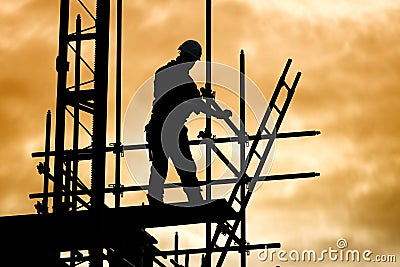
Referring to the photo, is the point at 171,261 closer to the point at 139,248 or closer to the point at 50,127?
the point at 139,248

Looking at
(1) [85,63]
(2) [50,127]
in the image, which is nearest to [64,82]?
(1) [85,63]

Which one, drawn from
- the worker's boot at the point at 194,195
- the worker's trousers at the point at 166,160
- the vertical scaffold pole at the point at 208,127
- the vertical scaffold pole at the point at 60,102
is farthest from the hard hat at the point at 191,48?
the vertical scaffold pole at the point at 60,102

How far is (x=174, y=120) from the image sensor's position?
643 inches

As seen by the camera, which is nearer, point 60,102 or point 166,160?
point 166,160

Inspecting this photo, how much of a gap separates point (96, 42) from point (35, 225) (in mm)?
2723

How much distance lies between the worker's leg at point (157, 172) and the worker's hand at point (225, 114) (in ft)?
3.29

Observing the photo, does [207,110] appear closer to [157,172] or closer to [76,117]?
[157,172]

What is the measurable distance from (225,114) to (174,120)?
0.98 m

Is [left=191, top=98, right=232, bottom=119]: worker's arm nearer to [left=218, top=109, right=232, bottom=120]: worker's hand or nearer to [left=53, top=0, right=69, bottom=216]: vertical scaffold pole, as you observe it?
[left=218, top=109, right=232, bottom=120]: worker's hand

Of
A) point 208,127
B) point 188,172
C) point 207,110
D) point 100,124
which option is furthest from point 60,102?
point 188,172

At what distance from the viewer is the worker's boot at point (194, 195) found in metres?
16.1

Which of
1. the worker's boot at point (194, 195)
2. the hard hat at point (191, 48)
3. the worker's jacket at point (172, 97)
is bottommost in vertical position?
the worker's boot at point (194, 195)

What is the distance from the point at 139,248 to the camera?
648 inches

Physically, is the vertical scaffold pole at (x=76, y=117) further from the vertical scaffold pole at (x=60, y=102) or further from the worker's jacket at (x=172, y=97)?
the worker's jacket at (x=172, y=97)
